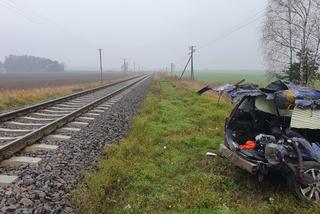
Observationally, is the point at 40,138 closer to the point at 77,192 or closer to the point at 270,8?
the point at 77,192

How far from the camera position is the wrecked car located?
4.50m

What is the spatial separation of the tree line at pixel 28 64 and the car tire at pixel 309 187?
568ft

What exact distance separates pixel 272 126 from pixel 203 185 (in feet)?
6.00

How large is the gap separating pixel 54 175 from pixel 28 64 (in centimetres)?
18307

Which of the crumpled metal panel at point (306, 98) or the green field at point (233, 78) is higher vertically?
the crumpled metal panel at point (306, 98)

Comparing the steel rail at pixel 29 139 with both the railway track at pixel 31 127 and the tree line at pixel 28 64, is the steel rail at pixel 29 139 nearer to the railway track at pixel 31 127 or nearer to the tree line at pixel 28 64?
the railway track at pixel 31 127

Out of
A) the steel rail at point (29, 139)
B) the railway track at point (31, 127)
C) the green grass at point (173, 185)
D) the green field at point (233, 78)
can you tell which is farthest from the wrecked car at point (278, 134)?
the green field at point (233, 78)

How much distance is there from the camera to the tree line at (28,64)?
167375 millimetres

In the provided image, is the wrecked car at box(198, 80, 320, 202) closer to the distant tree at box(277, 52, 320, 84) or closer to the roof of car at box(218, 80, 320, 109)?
the roof of car at box(218, 80, 320, 109)

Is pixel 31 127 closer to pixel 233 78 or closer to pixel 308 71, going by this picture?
pixel 308 71

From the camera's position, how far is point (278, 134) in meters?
5.42

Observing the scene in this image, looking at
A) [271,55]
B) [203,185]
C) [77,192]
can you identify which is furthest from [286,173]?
[271,55]

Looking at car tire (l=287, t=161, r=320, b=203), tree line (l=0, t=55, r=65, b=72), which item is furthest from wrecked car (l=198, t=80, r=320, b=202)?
tree line (l=0, t=55, r=65, b=72)

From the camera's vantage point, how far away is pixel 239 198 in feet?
15.8
